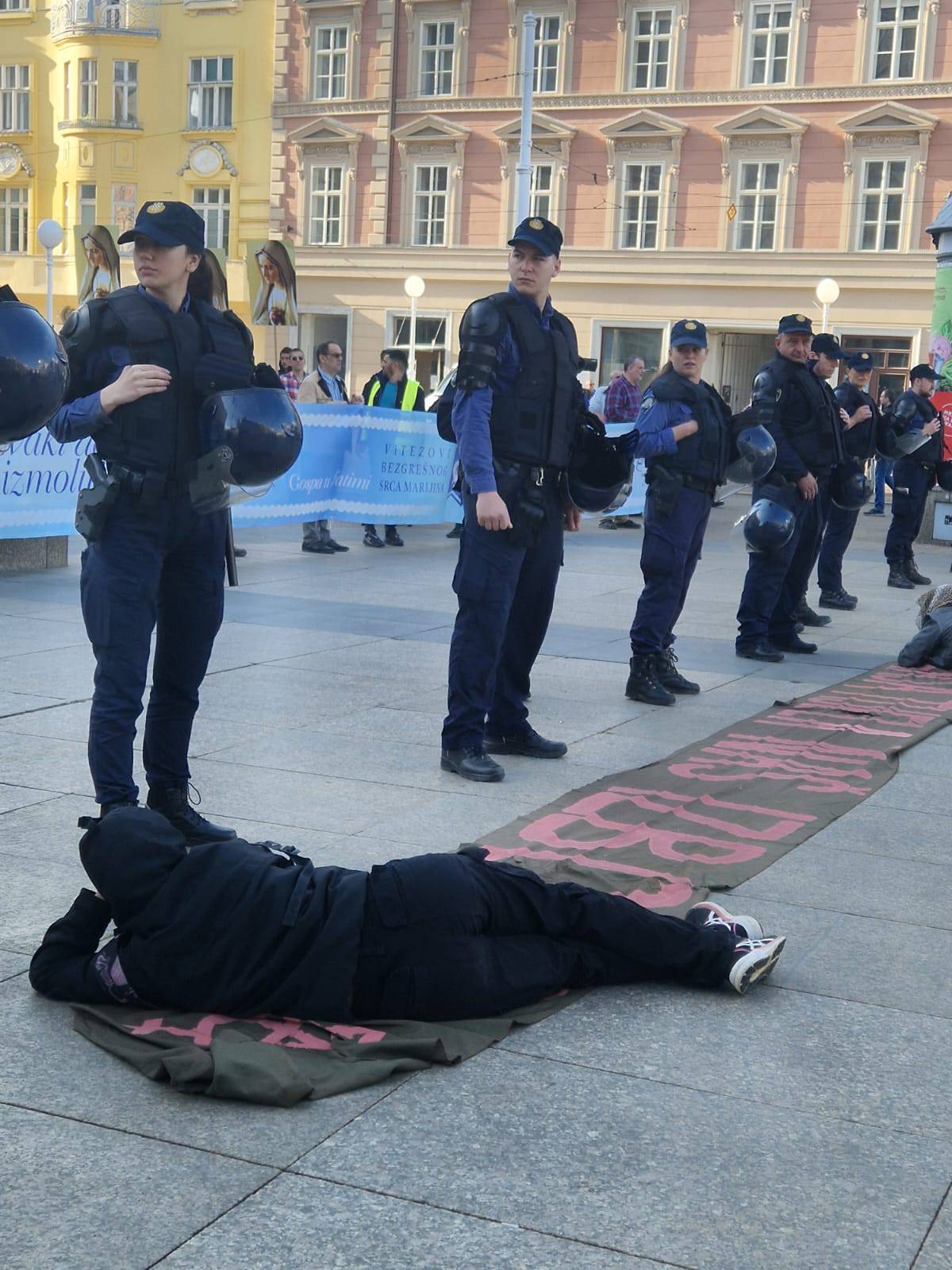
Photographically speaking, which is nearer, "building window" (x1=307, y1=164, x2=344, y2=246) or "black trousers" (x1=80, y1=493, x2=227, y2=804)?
"black trousers" (x1=80, y1=493, x2=227, y2=804)

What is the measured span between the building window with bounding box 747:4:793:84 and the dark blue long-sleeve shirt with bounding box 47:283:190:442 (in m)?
35.1

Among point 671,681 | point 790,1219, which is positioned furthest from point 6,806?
point 671,681

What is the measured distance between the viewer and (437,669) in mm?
8539

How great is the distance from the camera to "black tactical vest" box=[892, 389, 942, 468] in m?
13.2

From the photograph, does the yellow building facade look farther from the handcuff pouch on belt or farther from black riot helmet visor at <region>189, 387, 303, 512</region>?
black riot helmet visor at <region>189, 387, 303, 512</region>

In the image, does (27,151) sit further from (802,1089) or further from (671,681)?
(802,1089)

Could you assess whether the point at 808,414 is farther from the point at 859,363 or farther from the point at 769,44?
the point at 769,44

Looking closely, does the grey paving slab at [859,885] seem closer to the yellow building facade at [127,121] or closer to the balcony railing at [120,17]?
the yellow building facade at [127,121]

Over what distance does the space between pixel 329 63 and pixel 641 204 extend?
9.78 metres

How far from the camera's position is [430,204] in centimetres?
4156

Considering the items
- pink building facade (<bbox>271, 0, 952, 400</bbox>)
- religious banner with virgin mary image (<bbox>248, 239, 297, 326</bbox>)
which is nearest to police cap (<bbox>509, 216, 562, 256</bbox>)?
religious banner with virgin mary image (<bbox>248, 239, 297, 326</bbox>)

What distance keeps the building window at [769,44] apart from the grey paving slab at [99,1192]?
3730cm

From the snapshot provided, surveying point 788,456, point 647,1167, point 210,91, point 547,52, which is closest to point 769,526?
point 788,456

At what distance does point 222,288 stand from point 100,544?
1.58 m
